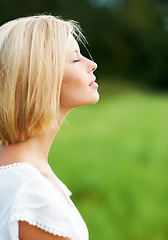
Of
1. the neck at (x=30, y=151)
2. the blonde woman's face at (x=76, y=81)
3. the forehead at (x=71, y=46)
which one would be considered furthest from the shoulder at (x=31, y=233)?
the forehead at (x=71, y=46)

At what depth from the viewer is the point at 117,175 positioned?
4.32 m

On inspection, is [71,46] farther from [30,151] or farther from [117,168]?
[117,168]

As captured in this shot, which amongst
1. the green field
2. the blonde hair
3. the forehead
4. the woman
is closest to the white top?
the woman

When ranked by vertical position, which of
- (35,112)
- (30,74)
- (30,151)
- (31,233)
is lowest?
(31,233)

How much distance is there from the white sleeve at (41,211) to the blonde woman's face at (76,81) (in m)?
0.27

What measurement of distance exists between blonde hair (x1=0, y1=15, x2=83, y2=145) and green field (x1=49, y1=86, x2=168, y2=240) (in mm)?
2169

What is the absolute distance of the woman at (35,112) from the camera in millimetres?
1054

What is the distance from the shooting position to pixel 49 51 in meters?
1.12

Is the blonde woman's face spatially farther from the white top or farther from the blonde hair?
the white top

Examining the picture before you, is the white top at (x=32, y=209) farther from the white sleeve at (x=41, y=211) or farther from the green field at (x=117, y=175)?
the green field at (x=117, y=175)

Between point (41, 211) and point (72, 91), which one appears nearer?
point (41, 211)

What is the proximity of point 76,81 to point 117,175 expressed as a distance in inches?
127

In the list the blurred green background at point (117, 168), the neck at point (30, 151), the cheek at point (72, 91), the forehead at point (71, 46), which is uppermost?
the forehead at point (71, 46)

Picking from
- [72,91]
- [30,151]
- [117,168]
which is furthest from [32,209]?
[117,168]
